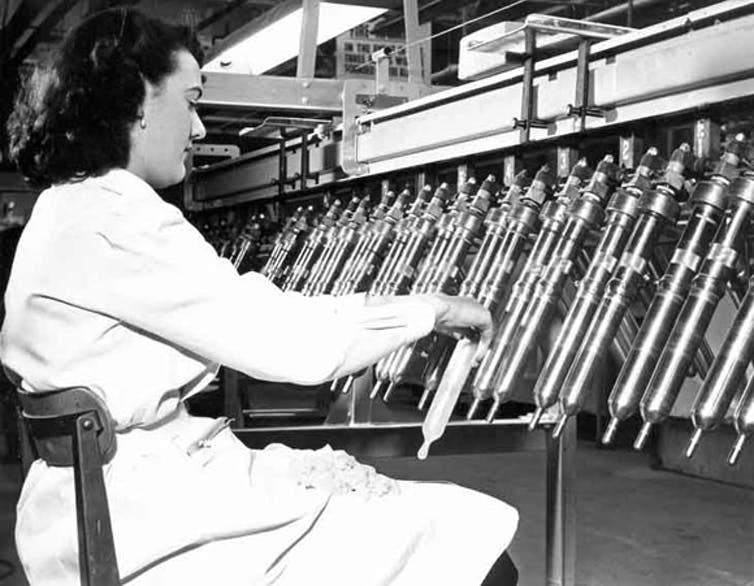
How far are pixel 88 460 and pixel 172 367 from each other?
17 centimetres

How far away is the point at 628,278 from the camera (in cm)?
173

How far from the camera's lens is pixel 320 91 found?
3.22m

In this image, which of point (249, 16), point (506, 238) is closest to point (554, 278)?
point (506, 238)

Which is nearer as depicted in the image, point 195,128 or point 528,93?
point 195,128

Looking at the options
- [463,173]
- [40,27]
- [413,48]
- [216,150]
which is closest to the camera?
[463,173]

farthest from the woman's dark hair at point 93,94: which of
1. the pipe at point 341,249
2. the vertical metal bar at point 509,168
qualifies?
the pipe at point 341,249

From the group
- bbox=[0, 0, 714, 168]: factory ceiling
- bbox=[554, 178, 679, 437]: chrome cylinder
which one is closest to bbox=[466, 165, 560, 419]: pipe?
bbox=[554, 178, 679, 437]: chrome cylinder

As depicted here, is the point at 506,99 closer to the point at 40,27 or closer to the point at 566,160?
the point at 566,160

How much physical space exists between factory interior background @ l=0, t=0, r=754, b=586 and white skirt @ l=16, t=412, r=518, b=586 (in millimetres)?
151

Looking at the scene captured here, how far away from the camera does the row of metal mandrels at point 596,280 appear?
154cm

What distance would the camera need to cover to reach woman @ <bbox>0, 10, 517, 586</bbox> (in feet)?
3.90

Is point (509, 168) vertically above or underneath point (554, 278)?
above

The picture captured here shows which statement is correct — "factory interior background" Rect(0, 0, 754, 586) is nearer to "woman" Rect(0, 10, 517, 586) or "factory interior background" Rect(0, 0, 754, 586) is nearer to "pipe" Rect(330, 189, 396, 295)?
"pipe" Rect(330, 189, 396, 295)

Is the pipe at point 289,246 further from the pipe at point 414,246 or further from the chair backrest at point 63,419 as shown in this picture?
the chair backrest at point 63,419
